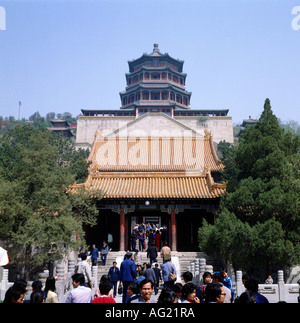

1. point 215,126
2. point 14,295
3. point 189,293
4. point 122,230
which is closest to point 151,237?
point 122,230

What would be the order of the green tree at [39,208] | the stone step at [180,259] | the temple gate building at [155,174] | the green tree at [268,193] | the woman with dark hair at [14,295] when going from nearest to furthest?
the woman with dark hair at [14,295] → the green tree at [268,193] → the green tree at [39,208] → the stone step at [180,259] → the temple gate building at [155,174]

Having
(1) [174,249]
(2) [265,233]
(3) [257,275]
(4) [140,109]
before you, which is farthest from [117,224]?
(4) [140,109]

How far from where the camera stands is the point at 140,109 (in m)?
51.6

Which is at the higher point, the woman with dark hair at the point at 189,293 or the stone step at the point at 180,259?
the woman with dark hair at the point at 189,293

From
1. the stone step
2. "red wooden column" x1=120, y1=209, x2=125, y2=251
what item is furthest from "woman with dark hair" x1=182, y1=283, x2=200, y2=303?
"red wooden column" x1=120, y1=209, x2=125, y2=251

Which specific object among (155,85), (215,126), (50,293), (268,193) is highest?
(155,85)

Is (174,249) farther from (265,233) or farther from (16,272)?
(16,272)

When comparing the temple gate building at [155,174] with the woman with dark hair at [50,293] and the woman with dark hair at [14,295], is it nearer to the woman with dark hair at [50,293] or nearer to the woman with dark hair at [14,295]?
the woman with dark hair at [50,293]

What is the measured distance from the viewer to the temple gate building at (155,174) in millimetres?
17938

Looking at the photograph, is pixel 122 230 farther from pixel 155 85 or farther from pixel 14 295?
pixel 155 85

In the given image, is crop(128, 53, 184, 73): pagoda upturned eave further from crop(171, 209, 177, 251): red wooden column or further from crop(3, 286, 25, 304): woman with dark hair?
crop(3, 286, 25, 304): woman with dark hair

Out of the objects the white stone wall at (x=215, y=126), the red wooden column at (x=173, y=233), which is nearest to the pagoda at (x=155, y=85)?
the white stone wall at (x=215, y=126)

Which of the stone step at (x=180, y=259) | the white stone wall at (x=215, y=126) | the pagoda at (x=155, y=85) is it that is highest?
the pagoda at (x=155, y=85)

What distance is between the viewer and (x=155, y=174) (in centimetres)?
1950
